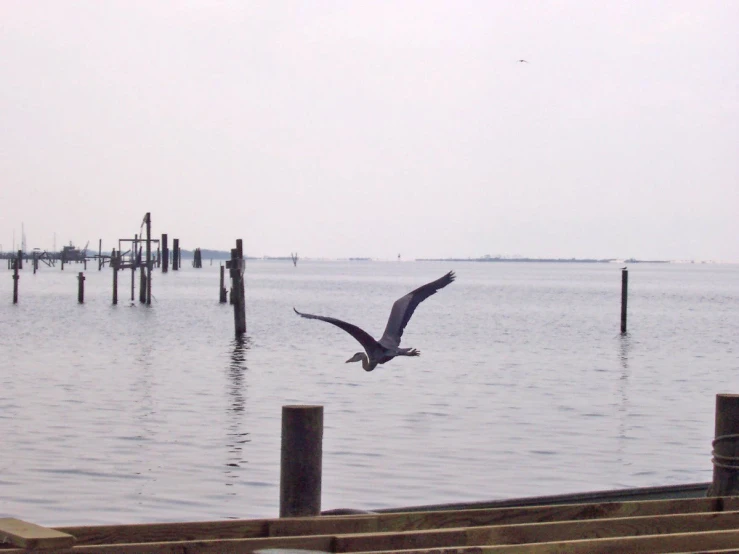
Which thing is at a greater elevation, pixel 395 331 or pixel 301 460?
pixel 395 331

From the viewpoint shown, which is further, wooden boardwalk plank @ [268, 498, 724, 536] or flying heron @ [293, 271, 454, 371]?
flying heron @ [293, 271, 454, 371]

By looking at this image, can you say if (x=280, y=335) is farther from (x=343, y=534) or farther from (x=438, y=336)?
(x=343, y=534)

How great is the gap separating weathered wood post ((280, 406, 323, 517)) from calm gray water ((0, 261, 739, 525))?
155 inches

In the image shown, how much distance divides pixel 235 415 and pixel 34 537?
13313 mm

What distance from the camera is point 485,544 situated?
22.1 feet

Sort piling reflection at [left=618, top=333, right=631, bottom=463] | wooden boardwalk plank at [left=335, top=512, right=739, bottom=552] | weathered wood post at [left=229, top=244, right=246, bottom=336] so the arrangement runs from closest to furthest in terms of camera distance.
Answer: wooden boardwalk plank at [left=335, top=512, right=739, bottom=552] < piling reflection at [left=618, top=333, right=631, bottom=463] < weathered wood post at [left=229, top=244, right=246, bottom=336]

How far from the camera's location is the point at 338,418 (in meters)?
18.7

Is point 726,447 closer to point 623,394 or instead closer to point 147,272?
point 623,394

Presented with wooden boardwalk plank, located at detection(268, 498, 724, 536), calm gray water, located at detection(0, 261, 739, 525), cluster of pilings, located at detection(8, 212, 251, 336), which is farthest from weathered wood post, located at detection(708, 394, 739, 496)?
cluster of pilings, located at detection(8, 212, 251, 336)

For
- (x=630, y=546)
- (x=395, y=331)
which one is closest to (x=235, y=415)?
(x=395, y=331)

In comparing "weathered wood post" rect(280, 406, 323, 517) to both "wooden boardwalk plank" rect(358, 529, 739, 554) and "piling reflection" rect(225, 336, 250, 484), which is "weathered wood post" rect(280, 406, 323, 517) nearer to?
"wooden boardwalk plank" rect(358, 529, 739, 554)

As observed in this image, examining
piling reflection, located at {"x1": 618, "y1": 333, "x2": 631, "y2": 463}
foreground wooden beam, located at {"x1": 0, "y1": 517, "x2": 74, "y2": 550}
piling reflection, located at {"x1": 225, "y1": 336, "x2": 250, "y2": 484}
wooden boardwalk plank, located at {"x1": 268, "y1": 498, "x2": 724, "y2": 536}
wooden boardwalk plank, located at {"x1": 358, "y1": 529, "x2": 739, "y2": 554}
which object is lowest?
piling reflection, located at {"x1": 225, "y1": 336, "x2": 250, "y2": 484}

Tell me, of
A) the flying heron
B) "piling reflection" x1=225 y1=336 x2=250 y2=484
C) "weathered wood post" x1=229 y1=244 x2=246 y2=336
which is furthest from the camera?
"weathered wood post" x1=229 y1=244 x2=246 y2=336

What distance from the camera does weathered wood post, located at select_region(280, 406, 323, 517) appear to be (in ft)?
25.2
